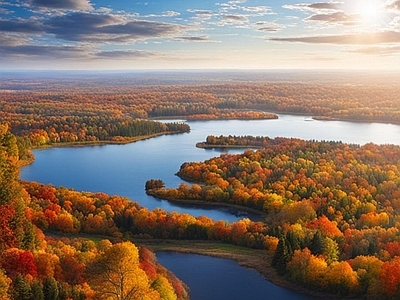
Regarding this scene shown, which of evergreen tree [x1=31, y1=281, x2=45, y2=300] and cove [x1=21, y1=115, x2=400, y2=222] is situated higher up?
evergreen tree [x1=31, y1=281, x2=45, y2=300]

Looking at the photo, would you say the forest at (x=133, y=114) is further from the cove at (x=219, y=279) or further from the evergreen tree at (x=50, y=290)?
the evergreen tree at (x=50, y=290)

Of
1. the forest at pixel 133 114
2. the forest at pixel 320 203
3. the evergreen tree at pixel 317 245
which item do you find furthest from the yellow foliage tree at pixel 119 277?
the forest at pixel 133 114

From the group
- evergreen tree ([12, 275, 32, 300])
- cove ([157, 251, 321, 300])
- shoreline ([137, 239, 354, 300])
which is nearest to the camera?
evergreen tree ([12, 275, 32, 300])

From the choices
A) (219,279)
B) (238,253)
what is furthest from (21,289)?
(238,253)

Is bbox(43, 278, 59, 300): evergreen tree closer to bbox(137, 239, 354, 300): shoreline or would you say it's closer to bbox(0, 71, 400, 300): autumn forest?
bbox(0, 71, 400, 300): autumn forest

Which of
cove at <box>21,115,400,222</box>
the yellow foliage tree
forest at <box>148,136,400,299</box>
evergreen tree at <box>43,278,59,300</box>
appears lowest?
cove at <box>21,115,400,222</box>

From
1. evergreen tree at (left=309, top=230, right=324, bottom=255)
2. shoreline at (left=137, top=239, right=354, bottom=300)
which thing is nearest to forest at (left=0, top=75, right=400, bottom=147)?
shoreline at (left=137, top=239, right=354, bottom=300)
